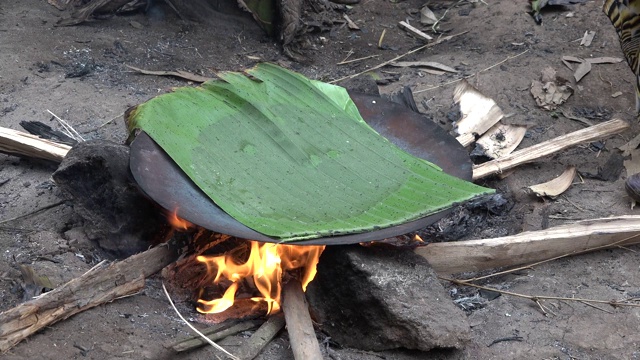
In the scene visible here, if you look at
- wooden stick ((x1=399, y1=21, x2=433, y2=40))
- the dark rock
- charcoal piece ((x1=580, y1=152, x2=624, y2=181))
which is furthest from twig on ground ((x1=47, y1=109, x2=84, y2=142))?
wooden stick ((x1=399, y1=21, x2=433, y2=40))

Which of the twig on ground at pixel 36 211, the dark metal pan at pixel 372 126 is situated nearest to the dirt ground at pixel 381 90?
the twig on ground at pixel 36 211

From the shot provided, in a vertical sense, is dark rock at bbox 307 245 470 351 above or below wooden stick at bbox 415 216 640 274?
above

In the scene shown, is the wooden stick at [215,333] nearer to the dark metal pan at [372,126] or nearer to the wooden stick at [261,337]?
the wooden stick at [261,337]

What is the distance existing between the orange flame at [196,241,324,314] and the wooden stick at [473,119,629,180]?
4.47 ft

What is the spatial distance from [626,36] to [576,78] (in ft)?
1.79

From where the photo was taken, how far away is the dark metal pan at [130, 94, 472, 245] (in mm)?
3137

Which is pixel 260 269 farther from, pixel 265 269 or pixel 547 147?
pixel 547 147

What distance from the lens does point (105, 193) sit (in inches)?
137

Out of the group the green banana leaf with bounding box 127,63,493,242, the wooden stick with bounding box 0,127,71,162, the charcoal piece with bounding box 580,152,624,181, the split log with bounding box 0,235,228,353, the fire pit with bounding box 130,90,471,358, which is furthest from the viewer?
the charcoal piece with bounding box 580,152,624,181

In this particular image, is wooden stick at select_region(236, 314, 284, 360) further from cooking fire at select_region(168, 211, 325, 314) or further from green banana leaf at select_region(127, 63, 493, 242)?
green banana leaf at select_region(127, 63, 493, 242)

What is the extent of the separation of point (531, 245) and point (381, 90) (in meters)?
2.11

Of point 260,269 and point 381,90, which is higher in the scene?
point 260,269

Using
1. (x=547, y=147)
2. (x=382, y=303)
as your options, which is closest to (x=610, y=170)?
(x=547, y=147)

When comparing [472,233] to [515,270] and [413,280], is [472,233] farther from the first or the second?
[413,280]
